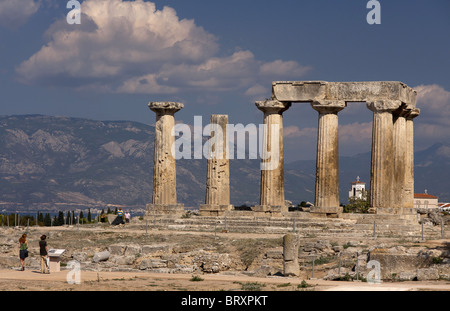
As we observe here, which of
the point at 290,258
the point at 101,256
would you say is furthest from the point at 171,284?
the point at 101,256

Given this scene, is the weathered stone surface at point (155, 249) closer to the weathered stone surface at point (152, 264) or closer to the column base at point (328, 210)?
the weathered stone surface at point (152, 264)

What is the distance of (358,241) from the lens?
5306 cm

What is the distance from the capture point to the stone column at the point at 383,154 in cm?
6209

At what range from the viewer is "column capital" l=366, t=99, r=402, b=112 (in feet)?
203

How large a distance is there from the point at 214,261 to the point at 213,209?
57.0 ft

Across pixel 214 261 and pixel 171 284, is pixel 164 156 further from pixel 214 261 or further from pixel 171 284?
pixel 171 284

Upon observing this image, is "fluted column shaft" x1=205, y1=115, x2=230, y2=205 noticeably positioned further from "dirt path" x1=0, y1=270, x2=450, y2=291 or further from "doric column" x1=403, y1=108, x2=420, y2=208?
"dirt path" x1=0, y1=270, x2=450, y2=291

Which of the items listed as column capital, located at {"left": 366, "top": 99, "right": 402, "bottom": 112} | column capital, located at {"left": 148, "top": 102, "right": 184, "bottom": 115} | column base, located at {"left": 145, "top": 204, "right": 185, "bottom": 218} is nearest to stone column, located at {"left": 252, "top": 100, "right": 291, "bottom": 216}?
column base, located at {"left": 145, "top": 204, "right": 185, "bottom": 218}

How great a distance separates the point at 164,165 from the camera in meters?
67.8

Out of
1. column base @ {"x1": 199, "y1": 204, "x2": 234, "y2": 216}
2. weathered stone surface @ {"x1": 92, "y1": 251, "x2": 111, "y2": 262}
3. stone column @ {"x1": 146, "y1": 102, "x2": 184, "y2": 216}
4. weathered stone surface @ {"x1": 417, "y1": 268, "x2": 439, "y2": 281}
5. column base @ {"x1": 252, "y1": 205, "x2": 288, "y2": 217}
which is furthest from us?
stone column @ {"x1": 146, "y1": 102, "x2": 184, "y2": 216}

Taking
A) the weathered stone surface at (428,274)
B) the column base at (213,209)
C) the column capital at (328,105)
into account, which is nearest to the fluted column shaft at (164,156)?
the column base at (213,209)

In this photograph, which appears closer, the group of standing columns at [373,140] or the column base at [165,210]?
the group of standing columns at [373,140]
